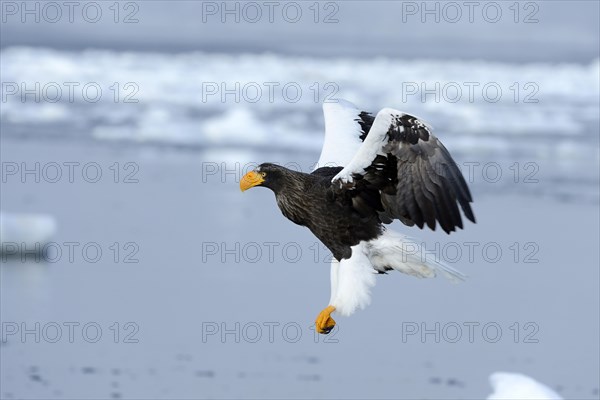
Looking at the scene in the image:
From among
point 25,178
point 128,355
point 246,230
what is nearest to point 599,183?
point 246,230

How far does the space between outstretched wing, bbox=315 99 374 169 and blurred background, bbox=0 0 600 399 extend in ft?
4.90

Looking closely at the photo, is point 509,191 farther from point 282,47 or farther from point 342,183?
point 282,47

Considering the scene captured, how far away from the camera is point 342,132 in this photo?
7457 mm

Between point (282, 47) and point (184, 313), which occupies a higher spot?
point (282, 47)

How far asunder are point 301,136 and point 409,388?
9392mm

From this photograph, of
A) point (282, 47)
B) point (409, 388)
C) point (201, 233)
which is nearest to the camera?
point (409, 388)

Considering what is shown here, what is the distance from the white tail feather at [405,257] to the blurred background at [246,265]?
1.53 meters

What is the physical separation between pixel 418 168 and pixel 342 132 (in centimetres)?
136

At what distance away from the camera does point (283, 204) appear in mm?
6684
